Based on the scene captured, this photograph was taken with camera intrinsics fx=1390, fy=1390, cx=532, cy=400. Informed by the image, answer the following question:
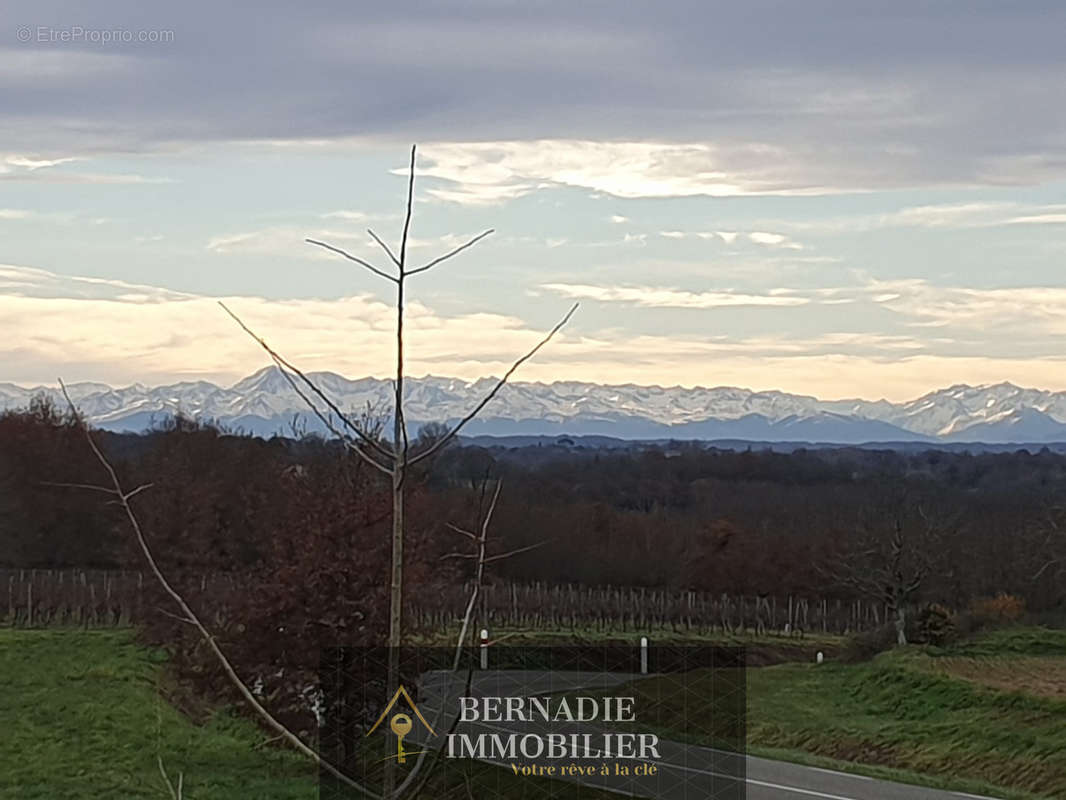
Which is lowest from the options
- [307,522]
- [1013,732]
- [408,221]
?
[1013,732]

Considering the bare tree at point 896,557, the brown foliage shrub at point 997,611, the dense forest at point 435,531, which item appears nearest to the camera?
the dense forest at point 435,531

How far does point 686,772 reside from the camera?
12.2 metres

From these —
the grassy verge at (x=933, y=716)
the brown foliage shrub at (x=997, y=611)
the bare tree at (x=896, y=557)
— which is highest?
the bare tree at (x=896, y=557)

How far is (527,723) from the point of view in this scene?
10039 mm

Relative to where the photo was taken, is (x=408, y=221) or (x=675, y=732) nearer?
(x=408, y=221)

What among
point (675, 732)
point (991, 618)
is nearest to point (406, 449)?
point (675, 732)

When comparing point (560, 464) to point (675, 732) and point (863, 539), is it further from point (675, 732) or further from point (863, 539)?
point (675, 732)

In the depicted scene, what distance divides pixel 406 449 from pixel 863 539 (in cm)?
3230

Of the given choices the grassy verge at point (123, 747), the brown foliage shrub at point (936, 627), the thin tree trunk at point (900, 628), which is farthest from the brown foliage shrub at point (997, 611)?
the grassy verge at point (123, 747)

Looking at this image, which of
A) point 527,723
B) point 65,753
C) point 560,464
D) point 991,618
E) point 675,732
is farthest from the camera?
point 560,464

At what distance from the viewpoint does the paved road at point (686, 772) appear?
30.0 ft

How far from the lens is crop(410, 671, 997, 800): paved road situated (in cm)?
915
